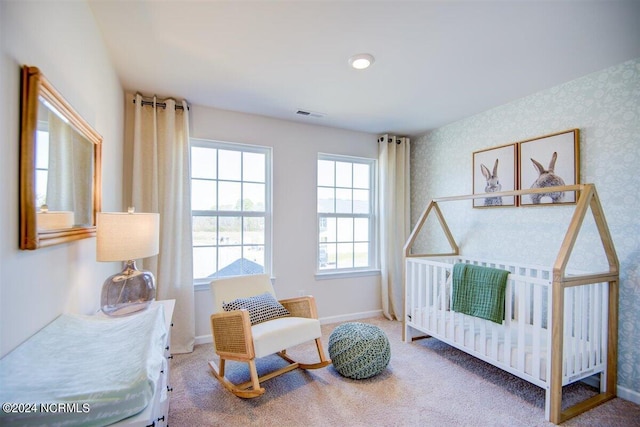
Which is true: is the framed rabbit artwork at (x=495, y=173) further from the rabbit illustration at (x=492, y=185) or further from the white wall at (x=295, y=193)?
the white wall at (x=295, y=193)

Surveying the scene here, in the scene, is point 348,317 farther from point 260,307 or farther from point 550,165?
point 550,165

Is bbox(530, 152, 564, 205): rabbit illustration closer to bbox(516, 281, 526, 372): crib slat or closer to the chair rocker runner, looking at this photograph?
bbox(516, 281, 526, 372): crib slat

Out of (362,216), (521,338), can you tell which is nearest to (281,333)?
(521,338)

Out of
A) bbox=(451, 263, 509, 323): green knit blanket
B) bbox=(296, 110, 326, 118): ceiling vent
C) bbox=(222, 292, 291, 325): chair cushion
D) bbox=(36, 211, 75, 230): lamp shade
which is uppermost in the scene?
bbox=(296, 110, 326, 118): ceiling vent

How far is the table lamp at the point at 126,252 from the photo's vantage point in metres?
1.56

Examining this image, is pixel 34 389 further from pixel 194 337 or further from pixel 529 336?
pixel 529 336

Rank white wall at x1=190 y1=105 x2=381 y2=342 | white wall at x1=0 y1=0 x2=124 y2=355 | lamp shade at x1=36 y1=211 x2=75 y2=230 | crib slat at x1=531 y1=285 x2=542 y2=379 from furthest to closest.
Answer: white wall at x1=190 y1=105 x2=381 y2=342 < crib slat at x1=531 y1=285 x2=542 y2=379 < lamp shade at x1=36 y1=211 x2=75 y2=230 < white wall at x1=0 y1=0 x2=124 y2=355

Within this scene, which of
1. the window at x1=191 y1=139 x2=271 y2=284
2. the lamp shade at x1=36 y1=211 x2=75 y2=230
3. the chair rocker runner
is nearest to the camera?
the lamp shade at x1=36 y1=211 x2=75 y2=230

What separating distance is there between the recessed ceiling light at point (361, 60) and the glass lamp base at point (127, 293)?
196 centimetres

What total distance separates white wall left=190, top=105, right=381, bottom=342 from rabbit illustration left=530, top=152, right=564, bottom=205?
201cm

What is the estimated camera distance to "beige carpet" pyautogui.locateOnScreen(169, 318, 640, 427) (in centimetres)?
185

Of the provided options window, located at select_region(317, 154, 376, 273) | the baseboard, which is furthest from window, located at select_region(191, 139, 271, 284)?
the baseboard

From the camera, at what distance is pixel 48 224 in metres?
1.17

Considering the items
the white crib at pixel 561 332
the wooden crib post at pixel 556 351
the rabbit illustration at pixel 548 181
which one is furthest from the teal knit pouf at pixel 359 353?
the rabbit illustration at pixel 548 181
